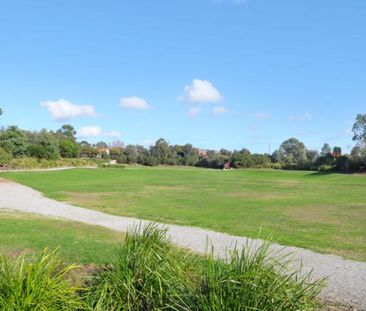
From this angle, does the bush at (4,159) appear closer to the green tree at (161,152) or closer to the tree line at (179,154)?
the tree line at (179,154)

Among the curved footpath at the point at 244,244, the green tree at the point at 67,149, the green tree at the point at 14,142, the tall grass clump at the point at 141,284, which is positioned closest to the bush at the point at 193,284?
the tall grass clump at the point at 141,284

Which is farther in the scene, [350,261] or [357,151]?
[357,151]

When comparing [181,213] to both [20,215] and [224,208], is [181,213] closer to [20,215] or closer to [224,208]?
[224,208]

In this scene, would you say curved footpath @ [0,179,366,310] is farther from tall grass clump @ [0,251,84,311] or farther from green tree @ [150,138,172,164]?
green tree @ [150,138,172,164]

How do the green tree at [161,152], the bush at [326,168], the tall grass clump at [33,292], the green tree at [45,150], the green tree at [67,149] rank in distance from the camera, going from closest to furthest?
the tall grass clump at [33,292]
the bush at [326,168]
the green tree at [45,150]
the green tree at [67,149]
the green tree at [161,152]

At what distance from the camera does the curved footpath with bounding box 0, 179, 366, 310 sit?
6.32 m

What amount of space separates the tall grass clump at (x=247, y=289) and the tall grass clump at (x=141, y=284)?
0.24 meters

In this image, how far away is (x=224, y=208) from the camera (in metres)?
18.5

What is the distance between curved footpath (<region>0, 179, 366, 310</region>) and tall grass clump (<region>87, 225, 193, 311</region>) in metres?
0.64

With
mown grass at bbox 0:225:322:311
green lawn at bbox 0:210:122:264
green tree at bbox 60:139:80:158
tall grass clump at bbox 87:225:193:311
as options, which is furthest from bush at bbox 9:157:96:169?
mown grass at bbox 0:225:322:311

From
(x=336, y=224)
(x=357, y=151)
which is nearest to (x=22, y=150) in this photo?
(x=357, y=151)

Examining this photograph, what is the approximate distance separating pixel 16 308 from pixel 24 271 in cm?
60

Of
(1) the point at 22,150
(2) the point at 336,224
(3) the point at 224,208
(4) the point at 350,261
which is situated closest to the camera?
(4) the point at 350,261

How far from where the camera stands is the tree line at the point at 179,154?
6525 cm
